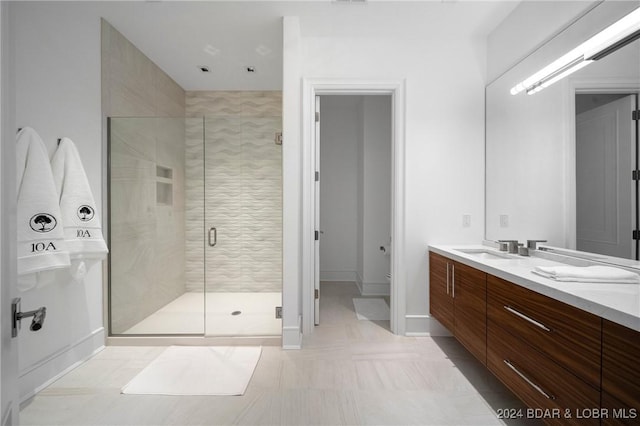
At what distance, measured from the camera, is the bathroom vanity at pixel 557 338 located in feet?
2.93

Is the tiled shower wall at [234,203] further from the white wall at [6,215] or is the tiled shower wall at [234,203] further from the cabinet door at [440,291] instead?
the white wall at [6,215]

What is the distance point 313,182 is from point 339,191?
1.93 m

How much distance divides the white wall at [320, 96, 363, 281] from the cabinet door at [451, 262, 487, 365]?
2386mm

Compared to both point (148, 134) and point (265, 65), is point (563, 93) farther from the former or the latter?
point (148, 134)

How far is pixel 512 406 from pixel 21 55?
3.40 meters

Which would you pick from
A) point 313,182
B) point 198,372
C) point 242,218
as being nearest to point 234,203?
point 242,218

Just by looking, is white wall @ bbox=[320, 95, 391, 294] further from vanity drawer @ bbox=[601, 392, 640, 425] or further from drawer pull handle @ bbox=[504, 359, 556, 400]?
vanity drawer @ bbox=[601, 392, 640, 425]

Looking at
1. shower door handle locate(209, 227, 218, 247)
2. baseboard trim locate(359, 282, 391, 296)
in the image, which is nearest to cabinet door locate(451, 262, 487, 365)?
baseboard trim locate(359, 282, 391, 296)

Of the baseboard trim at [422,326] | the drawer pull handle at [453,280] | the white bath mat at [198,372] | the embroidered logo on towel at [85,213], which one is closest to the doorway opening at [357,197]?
the baseboard trim at [422,326]

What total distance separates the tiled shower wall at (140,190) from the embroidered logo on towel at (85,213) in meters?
0.40

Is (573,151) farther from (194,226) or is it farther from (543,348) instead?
(194,226)

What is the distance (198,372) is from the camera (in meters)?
1.93

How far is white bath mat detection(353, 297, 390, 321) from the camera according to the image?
2.94 meters

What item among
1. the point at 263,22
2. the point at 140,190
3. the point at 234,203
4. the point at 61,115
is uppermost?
the point at 263,22
